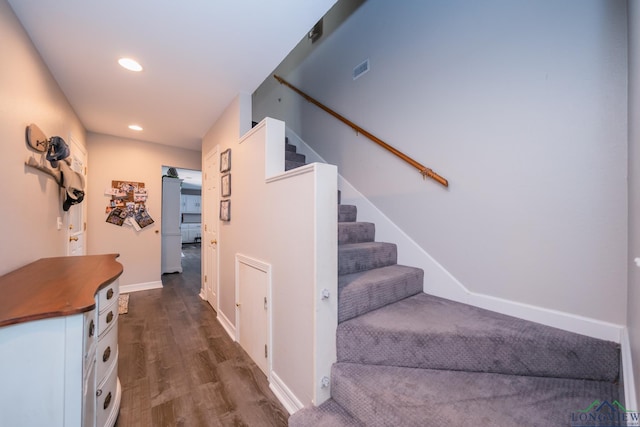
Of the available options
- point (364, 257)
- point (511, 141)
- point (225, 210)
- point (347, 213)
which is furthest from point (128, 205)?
point (511, 141)

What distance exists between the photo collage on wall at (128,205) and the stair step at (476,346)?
4047 mm

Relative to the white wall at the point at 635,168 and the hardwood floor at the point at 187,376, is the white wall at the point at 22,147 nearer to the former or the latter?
the hardwood floor at the point at 187,376

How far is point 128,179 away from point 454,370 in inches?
190

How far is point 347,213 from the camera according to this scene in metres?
2.41

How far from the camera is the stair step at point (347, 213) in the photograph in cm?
236

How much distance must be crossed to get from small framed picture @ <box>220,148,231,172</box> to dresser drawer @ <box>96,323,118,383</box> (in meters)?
1.67

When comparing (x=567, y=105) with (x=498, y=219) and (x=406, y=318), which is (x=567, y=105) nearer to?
(x=498, y=219)

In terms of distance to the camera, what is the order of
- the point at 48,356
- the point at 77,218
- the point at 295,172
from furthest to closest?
the point at 77,218 < the point at 295,172 < the point at 48,356

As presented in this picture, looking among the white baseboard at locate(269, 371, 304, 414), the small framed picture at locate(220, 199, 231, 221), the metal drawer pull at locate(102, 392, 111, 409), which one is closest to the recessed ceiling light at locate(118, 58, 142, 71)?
the small framed picture at locate(220, 199, 231, 221)

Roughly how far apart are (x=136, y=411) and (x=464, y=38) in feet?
11.0

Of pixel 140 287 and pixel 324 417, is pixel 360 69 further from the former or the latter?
pixel 140 287

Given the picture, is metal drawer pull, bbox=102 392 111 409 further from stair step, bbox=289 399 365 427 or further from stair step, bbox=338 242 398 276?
stair step, bbox=338 242 398 276

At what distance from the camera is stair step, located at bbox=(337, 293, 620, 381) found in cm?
117

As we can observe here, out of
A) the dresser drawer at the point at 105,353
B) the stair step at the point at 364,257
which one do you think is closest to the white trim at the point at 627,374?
the stair step at the point at 364,257
